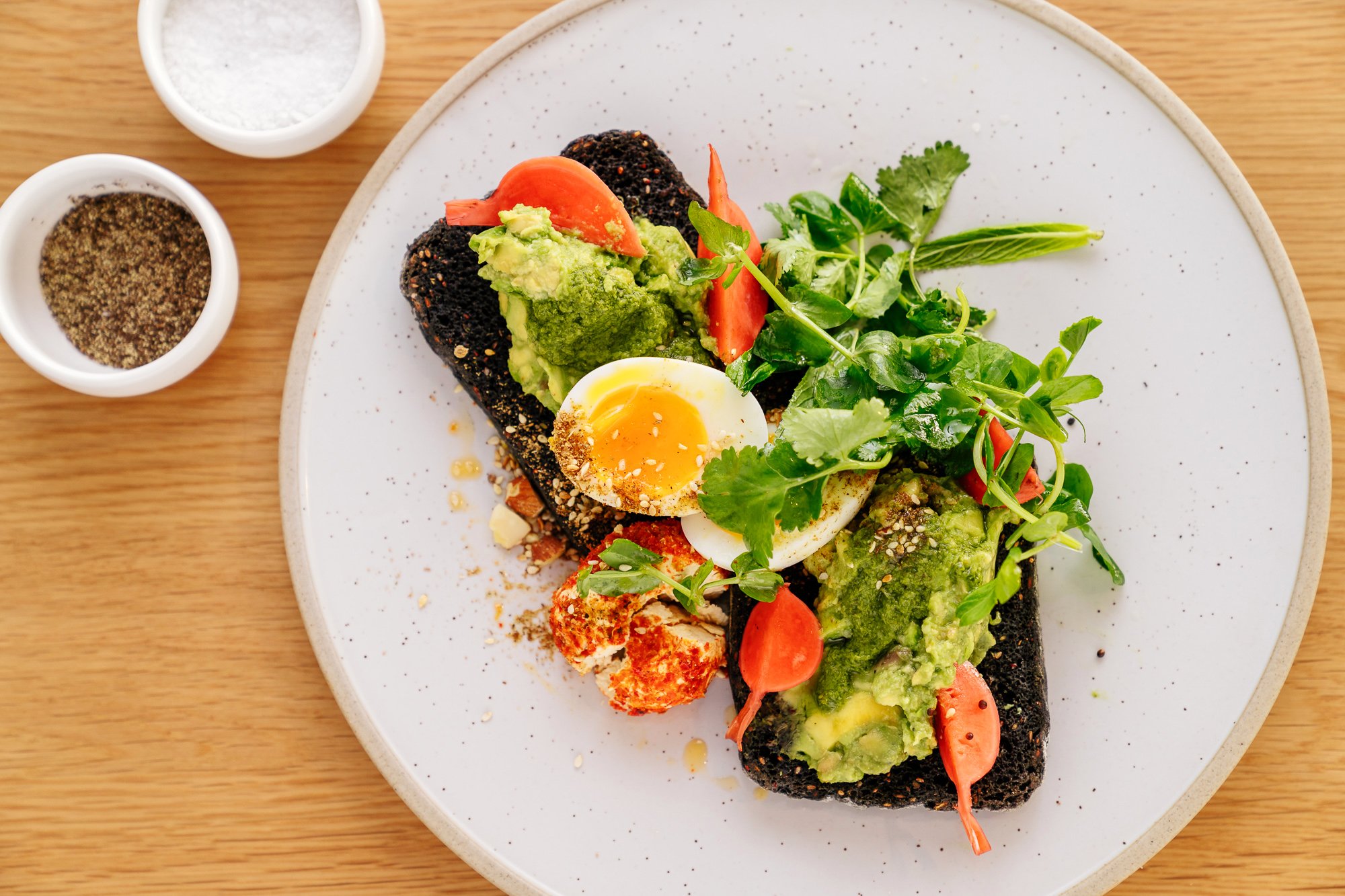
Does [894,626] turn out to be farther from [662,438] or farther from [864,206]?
[864,206]

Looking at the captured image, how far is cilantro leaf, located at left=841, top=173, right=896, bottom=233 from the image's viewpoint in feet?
7.47

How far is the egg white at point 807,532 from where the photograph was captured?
2090 mm

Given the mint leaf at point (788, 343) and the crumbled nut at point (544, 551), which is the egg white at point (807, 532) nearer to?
the mint leaf at point (788, 343)

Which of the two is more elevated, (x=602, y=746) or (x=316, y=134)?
(x=316, y=134)

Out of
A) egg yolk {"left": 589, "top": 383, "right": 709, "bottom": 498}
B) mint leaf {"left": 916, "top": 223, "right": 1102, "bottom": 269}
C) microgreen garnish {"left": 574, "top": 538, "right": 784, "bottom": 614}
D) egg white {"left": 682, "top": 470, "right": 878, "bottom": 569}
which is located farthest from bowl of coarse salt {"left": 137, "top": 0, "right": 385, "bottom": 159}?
mint leaf {"left": 916, "top": 223, "right": 1102, "bottom": 269}

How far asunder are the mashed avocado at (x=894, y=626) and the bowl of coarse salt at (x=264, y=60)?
182 cm

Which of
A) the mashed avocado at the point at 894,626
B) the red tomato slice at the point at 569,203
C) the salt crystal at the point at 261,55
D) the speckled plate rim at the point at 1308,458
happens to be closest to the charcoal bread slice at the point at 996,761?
the mashed avocado at the point at 894,626

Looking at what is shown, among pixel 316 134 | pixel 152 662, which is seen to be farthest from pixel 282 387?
pixel 152 662

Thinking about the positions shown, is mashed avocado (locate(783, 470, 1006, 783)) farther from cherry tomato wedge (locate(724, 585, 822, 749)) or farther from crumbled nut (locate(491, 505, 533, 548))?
crumbled nut (locate(491, 505, 533, 548))

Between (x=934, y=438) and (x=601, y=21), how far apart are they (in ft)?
4.81

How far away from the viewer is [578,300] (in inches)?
77.8

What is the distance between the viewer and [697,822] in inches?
91.4

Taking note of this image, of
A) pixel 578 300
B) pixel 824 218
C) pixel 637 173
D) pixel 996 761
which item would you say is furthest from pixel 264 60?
pixel 996 761

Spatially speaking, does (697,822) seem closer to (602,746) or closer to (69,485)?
(602,746)
